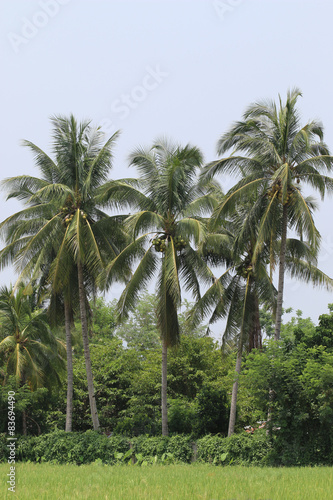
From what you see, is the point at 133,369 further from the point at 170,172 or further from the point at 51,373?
the point at 170,172

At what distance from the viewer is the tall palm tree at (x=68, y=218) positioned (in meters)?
23.6

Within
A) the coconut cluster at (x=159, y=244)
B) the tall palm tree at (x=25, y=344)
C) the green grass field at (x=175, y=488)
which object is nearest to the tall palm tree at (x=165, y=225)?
the coconut cluster at (x=159, y=244)

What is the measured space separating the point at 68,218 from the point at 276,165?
29.9 feet

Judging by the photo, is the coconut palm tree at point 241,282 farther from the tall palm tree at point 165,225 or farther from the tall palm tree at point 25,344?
the tall palm tree at point 25,344

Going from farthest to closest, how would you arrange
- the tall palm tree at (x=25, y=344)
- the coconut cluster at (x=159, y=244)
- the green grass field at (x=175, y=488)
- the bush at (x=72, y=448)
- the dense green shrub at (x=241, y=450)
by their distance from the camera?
the tall palm tree at (x=25, y=344) < the coconut cluster at (x=159, y=244) < the bush at (x=72, y=448) < the dense green shrub at (x=241, y=450) < the green grass field at (x=175, y=488)

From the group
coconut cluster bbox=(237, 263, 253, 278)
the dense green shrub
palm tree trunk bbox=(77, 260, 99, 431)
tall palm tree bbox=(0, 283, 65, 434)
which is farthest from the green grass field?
tall palm tree bbox=(0, 283, 65, 434)

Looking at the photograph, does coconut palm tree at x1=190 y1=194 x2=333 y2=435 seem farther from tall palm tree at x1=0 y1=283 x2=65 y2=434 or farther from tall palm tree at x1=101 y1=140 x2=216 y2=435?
tall palm tree at x1=0 y1=283 x2=65 y2=434

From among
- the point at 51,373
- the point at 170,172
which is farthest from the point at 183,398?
the point at 170,172

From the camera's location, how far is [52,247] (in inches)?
1011

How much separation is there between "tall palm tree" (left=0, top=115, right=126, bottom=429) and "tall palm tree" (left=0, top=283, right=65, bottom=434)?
310 cm

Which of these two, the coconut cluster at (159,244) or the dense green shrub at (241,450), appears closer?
the dense green shrub at (241,450)

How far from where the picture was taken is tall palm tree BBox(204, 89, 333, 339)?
20.4 m

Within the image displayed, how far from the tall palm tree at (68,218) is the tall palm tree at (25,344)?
10.2 ft

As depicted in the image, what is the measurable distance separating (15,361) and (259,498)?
20868 mm
